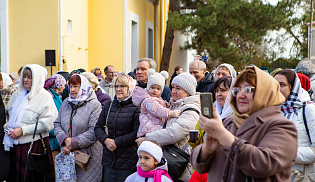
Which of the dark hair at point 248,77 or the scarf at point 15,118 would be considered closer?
the dark hair at point 248,77

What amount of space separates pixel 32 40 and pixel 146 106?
12.5 meters

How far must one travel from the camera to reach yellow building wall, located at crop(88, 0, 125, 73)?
2053 centimetres

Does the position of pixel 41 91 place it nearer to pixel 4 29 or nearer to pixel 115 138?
pixel 115 138

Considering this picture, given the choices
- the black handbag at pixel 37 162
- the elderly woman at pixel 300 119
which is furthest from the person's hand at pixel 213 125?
the black handbag at pixel 37 162

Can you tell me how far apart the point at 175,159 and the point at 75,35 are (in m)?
14.5

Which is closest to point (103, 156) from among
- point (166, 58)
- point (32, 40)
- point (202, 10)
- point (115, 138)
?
point (115, 138)

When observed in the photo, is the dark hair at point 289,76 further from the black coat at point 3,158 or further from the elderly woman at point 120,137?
the black coat at point 3,158

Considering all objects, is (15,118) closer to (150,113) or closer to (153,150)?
(150,113)

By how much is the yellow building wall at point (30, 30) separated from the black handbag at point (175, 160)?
41.4 ft

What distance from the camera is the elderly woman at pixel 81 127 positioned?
6129 millimetres

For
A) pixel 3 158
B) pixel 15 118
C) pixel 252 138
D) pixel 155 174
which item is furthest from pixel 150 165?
pixel 3 158

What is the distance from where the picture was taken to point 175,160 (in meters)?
4.88

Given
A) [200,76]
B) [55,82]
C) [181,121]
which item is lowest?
[181,121]

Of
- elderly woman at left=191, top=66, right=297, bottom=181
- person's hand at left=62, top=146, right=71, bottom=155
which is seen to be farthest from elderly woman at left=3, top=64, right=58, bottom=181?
elderly woman at left=191, top=66, right=297, bottom=181
